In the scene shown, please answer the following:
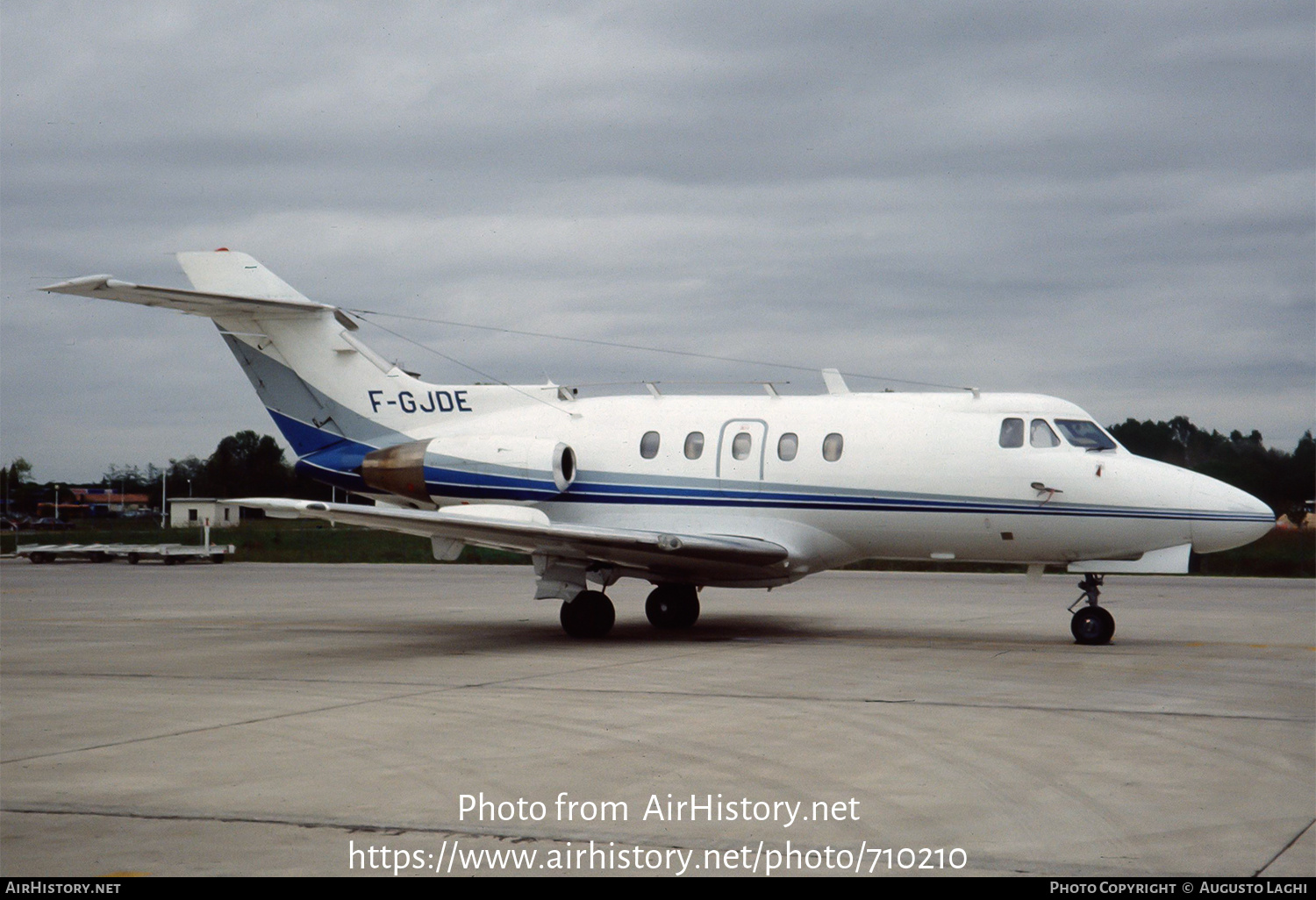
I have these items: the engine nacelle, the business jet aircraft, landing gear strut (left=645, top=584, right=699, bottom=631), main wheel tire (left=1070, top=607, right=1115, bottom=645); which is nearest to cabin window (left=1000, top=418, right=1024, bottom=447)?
the business jet aircraft

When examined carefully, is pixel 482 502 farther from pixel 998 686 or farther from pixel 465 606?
pixel 998 686

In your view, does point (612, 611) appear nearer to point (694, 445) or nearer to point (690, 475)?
point (690, 475)

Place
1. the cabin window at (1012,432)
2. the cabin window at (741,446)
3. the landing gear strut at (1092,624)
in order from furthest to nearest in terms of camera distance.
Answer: the cabin window at (741,446), the cabin window at (1012,432), the landing gear strut at (1092,624)

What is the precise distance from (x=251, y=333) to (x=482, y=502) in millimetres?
4816

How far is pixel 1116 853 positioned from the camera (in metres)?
5.83

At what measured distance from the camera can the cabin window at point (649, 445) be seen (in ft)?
58.4

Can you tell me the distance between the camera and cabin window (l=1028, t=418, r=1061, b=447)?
16.1 meters

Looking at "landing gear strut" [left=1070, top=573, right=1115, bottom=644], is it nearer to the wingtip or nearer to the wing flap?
the wing flap

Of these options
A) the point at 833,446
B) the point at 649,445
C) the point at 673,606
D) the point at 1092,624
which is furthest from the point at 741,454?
the point at 1092,624

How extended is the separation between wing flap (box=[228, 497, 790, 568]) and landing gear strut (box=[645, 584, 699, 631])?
1.39 metres

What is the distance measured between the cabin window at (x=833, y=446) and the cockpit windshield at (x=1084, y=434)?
2805 millimetres

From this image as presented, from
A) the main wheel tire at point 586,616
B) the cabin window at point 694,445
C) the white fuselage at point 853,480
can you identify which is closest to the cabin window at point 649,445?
the white fuselage at point 853,480

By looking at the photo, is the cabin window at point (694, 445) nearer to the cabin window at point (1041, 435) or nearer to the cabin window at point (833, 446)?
the cabin window at point (833, 446)

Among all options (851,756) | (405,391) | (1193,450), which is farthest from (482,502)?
(1193,450)
